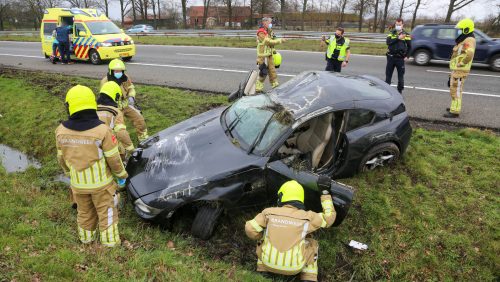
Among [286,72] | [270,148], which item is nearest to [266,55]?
[286,72]

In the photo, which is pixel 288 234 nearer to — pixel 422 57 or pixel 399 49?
pixel 399 49

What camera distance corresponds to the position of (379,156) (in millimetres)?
5176

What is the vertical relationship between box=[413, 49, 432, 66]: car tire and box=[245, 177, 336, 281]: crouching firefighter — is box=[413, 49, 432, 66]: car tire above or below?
above

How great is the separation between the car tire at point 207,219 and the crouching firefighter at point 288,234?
61cm

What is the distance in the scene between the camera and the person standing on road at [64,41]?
13633mm

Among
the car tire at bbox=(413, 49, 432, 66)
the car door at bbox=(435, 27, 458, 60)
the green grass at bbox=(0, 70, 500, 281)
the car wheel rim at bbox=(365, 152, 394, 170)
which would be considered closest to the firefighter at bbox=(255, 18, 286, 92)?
the green grass at bbox=(0, 70, 500, 281)

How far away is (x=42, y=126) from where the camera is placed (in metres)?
8.01

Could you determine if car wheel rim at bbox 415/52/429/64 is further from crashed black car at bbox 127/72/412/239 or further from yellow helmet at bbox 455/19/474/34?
crashed black car at bbox 127/72/412/239

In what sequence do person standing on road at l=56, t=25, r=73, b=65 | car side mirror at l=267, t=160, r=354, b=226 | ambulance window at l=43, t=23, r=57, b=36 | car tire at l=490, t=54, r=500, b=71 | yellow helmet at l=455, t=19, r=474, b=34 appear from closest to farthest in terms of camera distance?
car side mirror at l=267, t=160, r=354, b=226, yellow helmet at l=455, t=19, r=474, b=34, car tire at l=490, t=54, r=500, b=71, person standing on road at l=56, t=25, r=73, b=65, ambulance window at l=43, t=23, r=57, b=36

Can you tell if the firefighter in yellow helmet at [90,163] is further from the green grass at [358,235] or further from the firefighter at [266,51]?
the firefighter at [266,51]

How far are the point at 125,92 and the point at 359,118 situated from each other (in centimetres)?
399

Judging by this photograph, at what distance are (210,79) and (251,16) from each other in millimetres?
41066

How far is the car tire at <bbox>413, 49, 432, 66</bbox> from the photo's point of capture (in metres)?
12.7

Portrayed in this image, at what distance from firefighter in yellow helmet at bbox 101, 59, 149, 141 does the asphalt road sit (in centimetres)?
345
